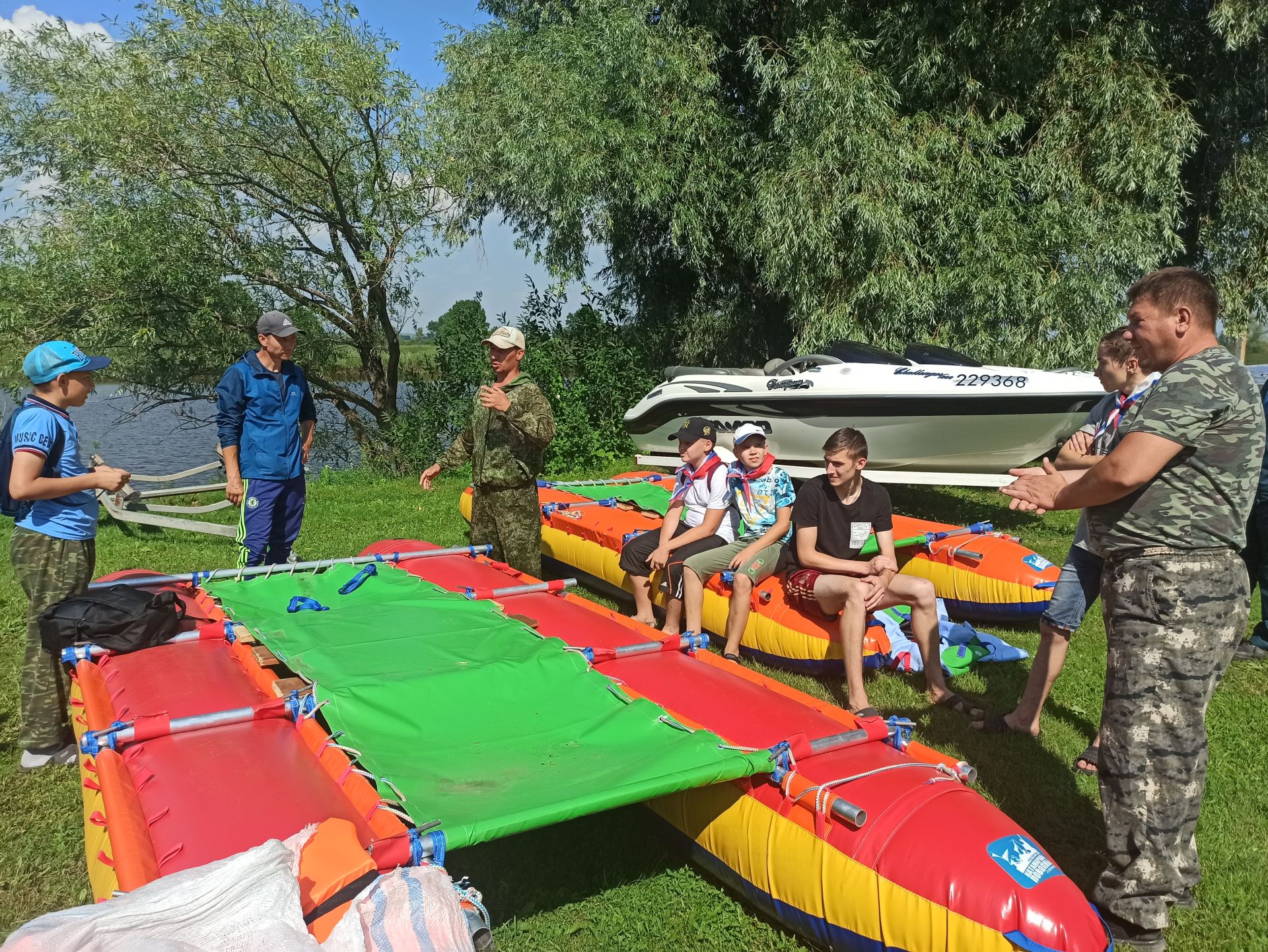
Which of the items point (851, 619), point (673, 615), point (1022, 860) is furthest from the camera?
point (673, 615)

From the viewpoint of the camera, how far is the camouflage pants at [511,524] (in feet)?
20.3

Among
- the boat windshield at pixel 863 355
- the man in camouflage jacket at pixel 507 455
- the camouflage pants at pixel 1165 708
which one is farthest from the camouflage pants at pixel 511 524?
the boat windshield at pixel 863 355

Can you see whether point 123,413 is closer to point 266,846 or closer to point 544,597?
point 544,597

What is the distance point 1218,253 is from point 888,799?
11.2 m

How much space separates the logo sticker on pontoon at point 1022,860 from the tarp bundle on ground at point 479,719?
2.63ft

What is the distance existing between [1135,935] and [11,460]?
482 cm

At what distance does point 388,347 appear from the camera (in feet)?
52.9

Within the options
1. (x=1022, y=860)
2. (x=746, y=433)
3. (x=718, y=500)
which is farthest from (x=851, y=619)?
Answer: (x=1022, y=860)

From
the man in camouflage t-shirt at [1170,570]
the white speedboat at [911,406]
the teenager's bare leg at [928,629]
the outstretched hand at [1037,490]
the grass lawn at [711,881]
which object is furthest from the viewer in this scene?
the white speedboat at [911,406]

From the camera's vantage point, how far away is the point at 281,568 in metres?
5.71

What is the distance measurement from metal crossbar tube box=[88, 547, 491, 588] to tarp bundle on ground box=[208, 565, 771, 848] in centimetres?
45

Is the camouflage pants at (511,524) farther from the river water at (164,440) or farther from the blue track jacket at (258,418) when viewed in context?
the river water at (164,440)

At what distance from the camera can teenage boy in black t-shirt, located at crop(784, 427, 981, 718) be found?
4914 mm

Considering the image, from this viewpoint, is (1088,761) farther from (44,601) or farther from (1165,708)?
A: (44,601)
